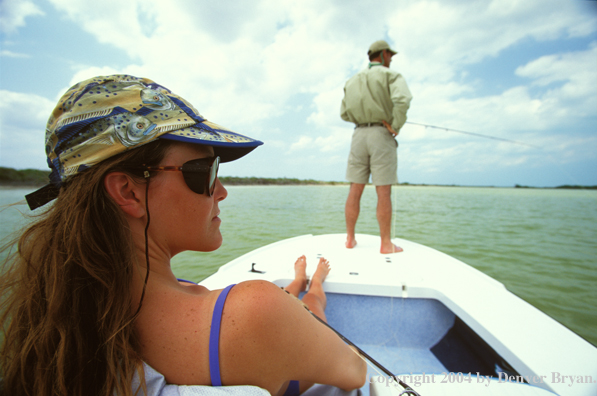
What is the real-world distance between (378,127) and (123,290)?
108 inches

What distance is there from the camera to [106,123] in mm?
540

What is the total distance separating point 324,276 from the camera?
1.83m

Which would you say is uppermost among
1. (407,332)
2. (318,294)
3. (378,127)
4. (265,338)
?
(378,127)

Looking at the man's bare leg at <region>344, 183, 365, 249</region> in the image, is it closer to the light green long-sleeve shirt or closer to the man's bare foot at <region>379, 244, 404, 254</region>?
the man's bare foot at <region>379, 244, 404, 254</region>

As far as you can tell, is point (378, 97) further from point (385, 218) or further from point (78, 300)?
point (78, 300)

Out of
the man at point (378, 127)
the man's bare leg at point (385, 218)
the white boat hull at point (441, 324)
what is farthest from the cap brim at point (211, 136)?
the man at point (378, 127)

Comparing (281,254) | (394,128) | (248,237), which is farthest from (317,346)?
(248,237)

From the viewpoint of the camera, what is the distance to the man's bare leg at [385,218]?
2613mm

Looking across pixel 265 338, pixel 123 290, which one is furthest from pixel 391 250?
pixel 123 290

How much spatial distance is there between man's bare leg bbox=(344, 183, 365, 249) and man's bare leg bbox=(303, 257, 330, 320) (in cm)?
88

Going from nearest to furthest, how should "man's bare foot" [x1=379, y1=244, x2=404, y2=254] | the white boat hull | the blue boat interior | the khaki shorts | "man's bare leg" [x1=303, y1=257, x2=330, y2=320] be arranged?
the white boat hull < "man's bare leg" [x1=303, y1=257, x2=330, y2=320] < the blue boat interior < "man's bare foot" [x1=379, y1=244, x2=404, y2=254] < the khaki shorts

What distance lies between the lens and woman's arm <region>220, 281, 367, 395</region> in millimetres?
508

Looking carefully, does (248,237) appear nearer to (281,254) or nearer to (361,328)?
(281,254)

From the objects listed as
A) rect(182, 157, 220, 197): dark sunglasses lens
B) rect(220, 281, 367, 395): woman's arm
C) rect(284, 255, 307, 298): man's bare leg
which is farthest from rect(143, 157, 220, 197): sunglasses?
rect(284, 255, 307, 298): man's bare leg
